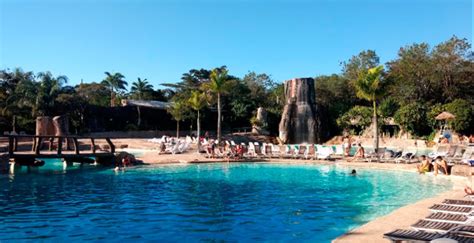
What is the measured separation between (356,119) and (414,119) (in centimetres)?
645

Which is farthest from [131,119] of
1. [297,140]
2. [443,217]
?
[443,217]

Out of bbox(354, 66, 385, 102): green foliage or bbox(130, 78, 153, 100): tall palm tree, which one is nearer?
bbox(354, 66, 385, 102): green foliage

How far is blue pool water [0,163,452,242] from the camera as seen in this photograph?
832 centimetres

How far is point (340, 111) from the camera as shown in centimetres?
4544

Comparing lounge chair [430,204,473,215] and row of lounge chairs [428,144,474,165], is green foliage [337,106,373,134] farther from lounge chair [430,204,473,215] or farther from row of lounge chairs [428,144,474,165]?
lounge chair [430,204,473,215]

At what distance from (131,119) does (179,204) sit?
3940cm

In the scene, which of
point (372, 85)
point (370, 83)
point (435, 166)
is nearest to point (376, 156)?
point (435, 166)

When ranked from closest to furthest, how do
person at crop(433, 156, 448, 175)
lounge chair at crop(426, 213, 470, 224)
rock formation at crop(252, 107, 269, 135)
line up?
lounge chair at crop(426, 213, 470, 224)
person at crop(433, 156, 448, 175)
rock formation at crop(252, 107, 269, 135)

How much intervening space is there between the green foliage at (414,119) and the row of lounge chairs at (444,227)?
108 feet

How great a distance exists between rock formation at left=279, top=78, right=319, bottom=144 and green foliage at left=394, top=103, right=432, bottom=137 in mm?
8118

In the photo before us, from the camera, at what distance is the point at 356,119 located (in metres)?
43.4

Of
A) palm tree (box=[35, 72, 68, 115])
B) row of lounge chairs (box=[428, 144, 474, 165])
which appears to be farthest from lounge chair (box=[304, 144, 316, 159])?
palm tree (box=[35, 72, 68, 115])

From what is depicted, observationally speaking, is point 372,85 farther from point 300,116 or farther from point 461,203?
point 461,203

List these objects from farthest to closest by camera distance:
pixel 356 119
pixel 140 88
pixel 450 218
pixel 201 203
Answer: pixel 140 88
pixel 356 119
pixel 201 203
pixel 450 218
